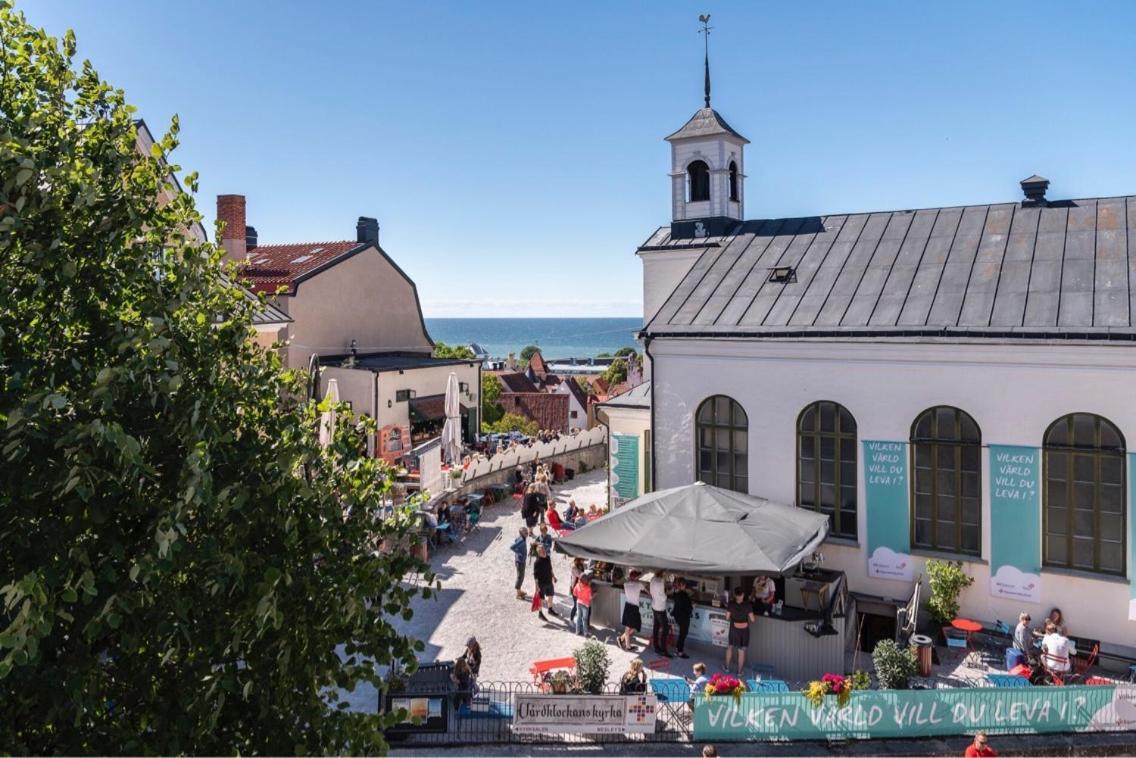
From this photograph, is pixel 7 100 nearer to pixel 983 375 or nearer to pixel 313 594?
pixel 313 594

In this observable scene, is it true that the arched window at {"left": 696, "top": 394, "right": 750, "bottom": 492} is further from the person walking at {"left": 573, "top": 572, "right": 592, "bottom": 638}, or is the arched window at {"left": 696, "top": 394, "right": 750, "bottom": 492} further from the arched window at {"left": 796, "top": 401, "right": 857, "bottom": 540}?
the person walking at {"left": 573, "top": 572, "right": 592, "bottom": 638}

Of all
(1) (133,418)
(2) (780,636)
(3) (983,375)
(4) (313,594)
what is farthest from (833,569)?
(1) (133,418)

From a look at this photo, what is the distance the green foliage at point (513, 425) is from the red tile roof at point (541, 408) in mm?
2881

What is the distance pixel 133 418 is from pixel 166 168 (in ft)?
6.23

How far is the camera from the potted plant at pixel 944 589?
1519cm

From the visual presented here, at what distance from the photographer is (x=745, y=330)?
17859 mm

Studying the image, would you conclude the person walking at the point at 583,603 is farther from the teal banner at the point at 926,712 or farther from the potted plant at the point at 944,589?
the potted plant at the point at 944,589

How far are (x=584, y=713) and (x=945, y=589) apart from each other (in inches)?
290

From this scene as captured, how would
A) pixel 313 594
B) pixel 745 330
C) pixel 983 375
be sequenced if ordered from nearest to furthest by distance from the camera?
pixel 313 594
pixel 983 375
pixel 745 330

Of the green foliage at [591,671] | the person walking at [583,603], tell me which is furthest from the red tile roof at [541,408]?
the green foliage at [591,671]

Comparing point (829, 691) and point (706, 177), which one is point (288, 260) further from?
point (829, 691)

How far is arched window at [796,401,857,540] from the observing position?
16.8 meters

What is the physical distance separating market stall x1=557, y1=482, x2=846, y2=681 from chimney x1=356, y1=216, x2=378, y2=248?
25.8 m

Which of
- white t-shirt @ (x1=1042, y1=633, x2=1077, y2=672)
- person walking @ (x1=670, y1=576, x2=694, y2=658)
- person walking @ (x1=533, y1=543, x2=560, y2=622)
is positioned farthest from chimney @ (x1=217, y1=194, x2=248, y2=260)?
white t-shirt @ (x1=1042, y1=633, x2=1077, y2=672)
